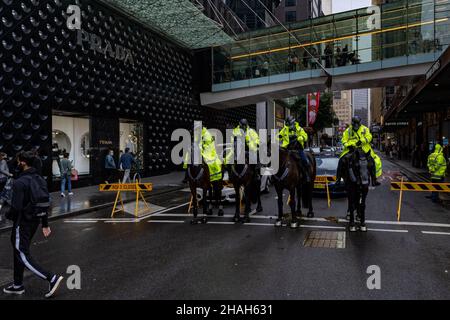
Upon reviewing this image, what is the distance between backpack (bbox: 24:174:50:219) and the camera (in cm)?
479

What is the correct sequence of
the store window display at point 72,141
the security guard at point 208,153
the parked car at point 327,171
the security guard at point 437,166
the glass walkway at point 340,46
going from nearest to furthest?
the security guard at point 208,153, the security guard at point 437,166, the parked car at point 327,171, the store window display at point 72,141, the glass walkway at point 340,46

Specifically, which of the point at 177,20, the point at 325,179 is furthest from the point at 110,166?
the point at 325,179

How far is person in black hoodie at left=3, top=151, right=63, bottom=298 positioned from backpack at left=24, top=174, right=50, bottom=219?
0.04ft

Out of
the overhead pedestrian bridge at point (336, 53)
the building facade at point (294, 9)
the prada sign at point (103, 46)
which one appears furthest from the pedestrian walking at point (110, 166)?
the building facade at point (294, 9)

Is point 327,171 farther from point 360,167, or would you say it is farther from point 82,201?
point 82,201

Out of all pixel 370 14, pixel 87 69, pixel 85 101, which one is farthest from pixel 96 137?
pixel 370 14

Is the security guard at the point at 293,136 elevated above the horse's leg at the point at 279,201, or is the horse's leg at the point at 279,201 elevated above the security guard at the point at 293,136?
the security guard at the point at 293,136

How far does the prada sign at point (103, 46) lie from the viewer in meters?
18.2

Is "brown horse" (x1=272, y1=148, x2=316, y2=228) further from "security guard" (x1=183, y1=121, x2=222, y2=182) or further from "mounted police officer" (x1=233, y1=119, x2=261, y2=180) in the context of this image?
"security guard" (x1=183, y1=121, x2=222, y2=182)

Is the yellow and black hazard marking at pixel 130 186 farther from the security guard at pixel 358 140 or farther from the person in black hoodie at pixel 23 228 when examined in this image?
the person in black hoodie at pixel 23 228

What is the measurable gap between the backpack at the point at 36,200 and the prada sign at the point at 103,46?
48.6ft

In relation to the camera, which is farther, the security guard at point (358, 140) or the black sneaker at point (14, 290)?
the security guard at point (358, 140)

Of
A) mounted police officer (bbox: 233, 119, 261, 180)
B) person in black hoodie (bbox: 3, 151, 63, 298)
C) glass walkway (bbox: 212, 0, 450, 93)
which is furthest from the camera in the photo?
glass walkway (bbox: 212, 0, 450, 93)

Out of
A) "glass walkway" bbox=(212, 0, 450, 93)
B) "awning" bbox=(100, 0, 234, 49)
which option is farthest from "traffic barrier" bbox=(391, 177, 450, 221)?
"glass walkway" bbox=(212, 0, 450, 93)
